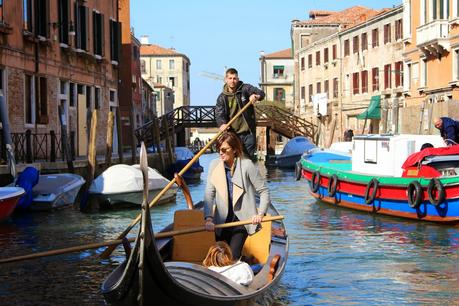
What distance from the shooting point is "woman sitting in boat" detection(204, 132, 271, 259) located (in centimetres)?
616

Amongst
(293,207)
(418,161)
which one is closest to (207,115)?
(293,207)

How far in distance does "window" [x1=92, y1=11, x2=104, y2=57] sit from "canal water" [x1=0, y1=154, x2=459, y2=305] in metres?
7.96

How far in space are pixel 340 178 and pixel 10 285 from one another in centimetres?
763

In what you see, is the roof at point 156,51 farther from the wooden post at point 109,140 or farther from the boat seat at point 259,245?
the boat seat at point 259,245

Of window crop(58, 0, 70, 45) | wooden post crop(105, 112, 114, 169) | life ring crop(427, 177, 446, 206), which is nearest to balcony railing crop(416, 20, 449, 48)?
window crop(58, 0, 70, 45)

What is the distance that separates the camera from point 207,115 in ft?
107

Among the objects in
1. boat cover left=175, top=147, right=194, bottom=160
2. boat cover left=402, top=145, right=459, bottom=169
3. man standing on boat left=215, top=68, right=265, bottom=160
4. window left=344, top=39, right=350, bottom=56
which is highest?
window left=344, top=39, right=350, bottom=56

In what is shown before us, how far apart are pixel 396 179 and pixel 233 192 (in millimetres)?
6077

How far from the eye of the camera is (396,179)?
1202cm

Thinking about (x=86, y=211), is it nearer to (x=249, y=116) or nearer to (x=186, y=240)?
(x=249, y=116)

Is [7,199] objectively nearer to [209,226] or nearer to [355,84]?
[209,226]

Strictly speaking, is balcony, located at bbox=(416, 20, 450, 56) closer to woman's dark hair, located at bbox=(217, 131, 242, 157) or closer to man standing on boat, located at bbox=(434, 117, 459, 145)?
man standing on boat, located at bbox=(434, 117, 459, 145)

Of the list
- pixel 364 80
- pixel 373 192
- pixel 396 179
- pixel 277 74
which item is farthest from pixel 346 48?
pixel 396 179

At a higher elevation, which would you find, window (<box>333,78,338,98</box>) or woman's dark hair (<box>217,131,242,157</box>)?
window (<box>333,78,338,98</box>)
